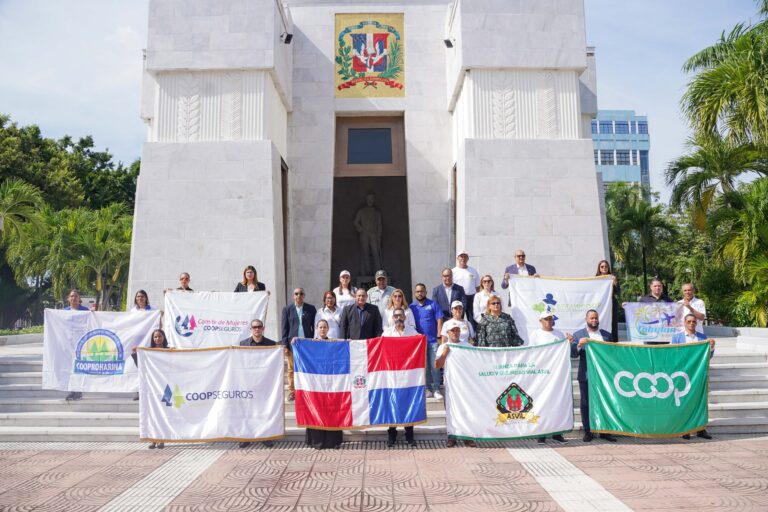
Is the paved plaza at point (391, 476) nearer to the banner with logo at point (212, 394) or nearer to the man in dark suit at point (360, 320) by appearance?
the banner with logo at point (212, 394)

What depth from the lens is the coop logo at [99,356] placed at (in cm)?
898

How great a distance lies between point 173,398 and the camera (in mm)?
7531

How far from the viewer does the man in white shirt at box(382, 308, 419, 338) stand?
790cm

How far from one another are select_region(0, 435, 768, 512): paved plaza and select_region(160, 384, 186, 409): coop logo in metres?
0.56

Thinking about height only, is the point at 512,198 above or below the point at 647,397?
above

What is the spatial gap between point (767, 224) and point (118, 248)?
24.3 m

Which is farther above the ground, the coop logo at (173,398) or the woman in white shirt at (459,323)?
the woman in white shirt at (459,323)

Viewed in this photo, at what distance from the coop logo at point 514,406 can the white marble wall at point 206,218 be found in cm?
614

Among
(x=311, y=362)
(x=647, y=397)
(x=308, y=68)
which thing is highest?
(x=308, y=68)

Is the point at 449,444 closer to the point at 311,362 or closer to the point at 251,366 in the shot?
the point at 311,362

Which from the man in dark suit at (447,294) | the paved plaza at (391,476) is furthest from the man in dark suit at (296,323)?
the man in dark suit at (447,294)

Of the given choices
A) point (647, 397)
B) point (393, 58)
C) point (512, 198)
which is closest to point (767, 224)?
point (512, 198)

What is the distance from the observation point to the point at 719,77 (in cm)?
1273

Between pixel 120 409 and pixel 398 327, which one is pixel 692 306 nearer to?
pixel 398 327
